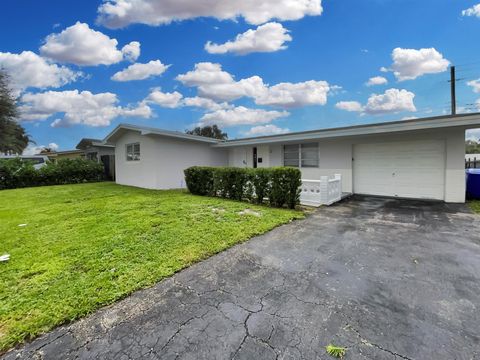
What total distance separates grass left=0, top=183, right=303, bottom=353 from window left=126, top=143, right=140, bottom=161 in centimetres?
603

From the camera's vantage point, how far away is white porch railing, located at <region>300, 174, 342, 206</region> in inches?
326

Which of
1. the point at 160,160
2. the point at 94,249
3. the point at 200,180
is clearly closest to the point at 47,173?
the point at 160,160

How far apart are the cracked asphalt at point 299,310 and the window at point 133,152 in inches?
432

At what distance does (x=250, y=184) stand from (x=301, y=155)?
476 centimetres

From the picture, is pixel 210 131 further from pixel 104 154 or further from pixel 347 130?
pixel 347 130

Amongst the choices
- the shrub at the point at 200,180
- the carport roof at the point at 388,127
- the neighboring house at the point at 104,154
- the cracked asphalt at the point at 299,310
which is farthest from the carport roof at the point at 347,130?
the cracked asphalt at the point at 299,310

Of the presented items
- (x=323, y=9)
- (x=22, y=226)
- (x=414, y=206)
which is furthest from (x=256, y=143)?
(x=22, y=226)

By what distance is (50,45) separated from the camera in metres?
13.5

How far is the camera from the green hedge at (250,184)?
7.64 metres

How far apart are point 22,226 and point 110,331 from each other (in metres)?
5.34

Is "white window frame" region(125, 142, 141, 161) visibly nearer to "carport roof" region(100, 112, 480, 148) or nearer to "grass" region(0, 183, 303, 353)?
"carport roof" region(100, 112, 480, 148)

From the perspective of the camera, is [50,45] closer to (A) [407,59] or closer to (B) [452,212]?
(B) [452,212]

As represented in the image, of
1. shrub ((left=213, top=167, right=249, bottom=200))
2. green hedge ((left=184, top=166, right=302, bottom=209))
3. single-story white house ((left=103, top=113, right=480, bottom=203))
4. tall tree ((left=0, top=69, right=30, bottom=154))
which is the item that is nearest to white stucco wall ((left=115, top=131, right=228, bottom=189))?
single-story white house ((left=103, top=113, right=480, bottom=203))

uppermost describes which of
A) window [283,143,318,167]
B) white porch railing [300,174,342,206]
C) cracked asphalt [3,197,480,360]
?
window [283,143,318,167]
